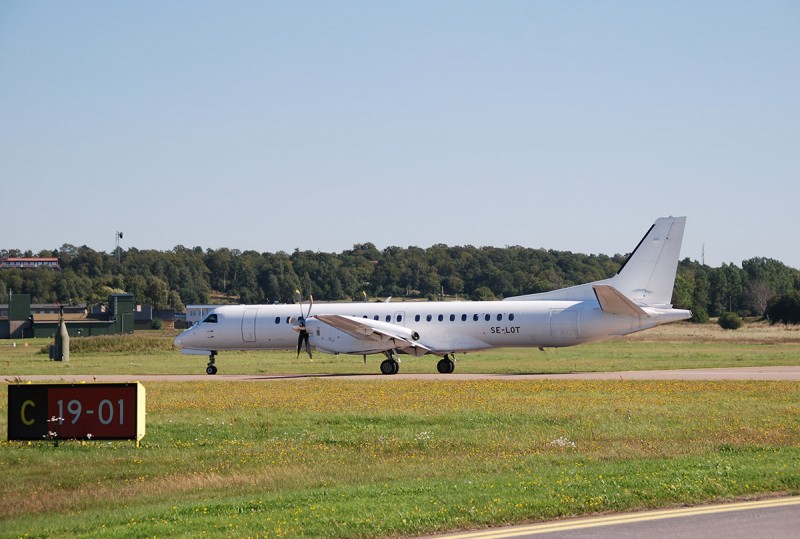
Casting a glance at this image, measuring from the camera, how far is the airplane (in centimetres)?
3725

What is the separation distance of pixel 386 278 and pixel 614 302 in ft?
331

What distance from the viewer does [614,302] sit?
36.4m

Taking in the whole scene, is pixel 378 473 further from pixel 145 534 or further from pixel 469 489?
pixel 145 534

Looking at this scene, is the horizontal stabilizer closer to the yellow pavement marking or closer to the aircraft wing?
the aircraft wing

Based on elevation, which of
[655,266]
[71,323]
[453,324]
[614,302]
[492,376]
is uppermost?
[655,266]

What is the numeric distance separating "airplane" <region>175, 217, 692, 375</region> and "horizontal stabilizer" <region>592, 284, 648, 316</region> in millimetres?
38

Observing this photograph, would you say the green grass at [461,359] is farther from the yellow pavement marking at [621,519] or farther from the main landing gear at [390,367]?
the yellow pavement marking at [621,519]

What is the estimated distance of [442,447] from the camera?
63.6 feet

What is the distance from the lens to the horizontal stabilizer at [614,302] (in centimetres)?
3600

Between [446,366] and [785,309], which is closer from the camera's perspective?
[446,366]

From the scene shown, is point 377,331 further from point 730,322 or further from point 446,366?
point 730,322

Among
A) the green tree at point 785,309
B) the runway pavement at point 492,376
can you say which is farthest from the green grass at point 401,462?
the green tree at point 785,309

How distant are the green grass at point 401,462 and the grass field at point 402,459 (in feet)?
0.18

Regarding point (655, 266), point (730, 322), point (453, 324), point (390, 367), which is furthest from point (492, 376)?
point (730, 322)
